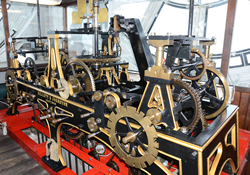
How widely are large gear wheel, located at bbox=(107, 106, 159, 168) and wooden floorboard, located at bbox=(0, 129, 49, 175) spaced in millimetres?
1489

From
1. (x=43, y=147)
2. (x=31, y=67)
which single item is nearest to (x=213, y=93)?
(x=43, y=147)

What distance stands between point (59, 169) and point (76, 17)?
69.0 inches

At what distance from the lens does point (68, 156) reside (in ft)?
9.46

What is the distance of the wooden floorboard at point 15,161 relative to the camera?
2582mm

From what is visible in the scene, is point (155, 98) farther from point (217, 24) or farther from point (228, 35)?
point (217, 24)

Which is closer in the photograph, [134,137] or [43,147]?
[134,137]

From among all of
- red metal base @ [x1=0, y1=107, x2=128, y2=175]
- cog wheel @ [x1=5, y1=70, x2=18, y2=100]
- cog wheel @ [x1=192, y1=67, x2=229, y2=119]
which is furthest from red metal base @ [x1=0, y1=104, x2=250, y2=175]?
cog wheel @ [x1=192, y1=67, x2=229, y2=119]

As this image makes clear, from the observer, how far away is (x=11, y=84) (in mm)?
3309

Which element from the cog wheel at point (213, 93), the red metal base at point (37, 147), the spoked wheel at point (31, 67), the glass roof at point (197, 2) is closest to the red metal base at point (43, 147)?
the red metal base at point (37, 147)

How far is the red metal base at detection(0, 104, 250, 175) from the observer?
7.17 feet

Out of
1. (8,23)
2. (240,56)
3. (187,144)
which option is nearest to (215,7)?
(240,56)

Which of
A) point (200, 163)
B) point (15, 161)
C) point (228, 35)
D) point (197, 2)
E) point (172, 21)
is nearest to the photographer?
point (200, 163)

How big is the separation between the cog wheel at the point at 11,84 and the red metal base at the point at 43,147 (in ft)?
1.26

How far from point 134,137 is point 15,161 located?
2165 mm
